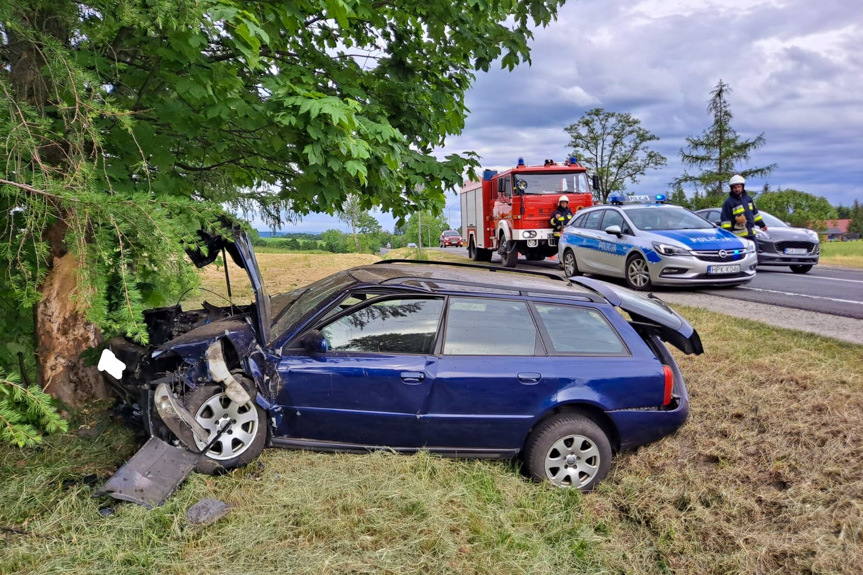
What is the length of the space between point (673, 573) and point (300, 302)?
10.2ft

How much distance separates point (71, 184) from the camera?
2.71m

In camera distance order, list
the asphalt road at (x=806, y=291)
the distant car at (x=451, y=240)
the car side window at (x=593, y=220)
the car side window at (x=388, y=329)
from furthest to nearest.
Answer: the distant car at (x=451, y=240), the car side window at (x=593, y=220), the asphalt road at (x=806, y=291), the car side window at (x=388, y=329)

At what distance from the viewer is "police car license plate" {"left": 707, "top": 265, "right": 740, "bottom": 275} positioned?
9.86 meters

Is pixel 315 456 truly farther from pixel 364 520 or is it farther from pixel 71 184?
pixel 71 184

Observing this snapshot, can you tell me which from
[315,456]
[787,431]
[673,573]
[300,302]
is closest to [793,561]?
[673,573]

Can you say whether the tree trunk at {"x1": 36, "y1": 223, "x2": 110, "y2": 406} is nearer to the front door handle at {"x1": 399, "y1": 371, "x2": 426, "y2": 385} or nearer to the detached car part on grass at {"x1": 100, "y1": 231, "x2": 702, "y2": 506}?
the detached car part on grass at {"x1": 100, "y1": 231, "x2": 702, "y2": 506}

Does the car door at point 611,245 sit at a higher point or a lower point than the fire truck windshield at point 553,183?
lower

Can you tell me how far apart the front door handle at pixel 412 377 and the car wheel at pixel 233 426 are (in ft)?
3.14

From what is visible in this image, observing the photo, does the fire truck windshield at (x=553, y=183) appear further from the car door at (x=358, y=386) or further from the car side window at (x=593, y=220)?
the car door at (x=358, y=386)

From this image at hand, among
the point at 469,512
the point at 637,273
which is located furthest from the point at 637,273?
the point at 469,512

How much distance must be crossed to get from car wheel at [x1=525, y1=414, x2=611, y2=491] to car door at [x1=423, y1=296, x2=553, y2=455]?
0.44 feet

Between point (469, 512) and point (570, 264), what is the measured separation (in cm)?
1009

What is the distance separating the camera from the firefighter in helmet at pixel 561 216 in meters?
14.6

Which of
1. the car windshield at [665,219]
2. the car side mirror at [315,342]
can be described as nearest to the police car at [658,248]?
the car windshield at [665,219]
